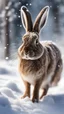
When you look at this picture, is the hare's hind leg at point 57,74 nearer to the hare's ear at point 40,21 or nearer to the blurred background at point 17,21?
the hare's ear at point 40,21

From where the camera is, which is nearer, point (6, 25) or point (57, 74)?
point (57, 74)

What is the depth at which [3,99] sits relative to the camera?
11.1 ft

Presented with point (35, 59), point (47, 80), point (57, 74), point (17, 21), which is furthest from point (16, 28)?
point (35, 59)

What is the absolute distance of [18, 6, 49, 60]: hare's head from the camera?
3514 millimetres

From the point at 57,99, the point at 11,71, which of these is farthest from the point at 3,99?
the point at 11,71

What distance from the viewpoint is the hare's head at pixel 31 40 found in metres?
3.51

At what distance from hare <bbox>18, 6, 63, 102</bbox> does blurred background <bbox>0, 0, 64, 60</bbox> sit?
3.53 m

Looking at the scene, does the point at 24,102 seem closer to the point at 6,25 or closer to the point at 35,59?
the point at 35,59

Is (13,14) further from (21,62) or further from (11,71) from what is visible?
(21,62)

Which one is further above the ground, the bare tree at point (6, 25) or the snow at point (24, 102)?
the snow at point (24, 102)

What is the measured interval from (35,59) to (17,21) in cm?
435

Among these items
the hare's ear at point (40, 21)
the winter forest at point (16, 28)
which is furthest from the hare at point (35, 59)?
the winter forest at point (16, 28)

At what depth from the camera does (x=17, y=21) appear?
790cm

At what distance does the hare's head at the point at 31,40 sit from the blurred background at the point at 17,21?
363 cm
